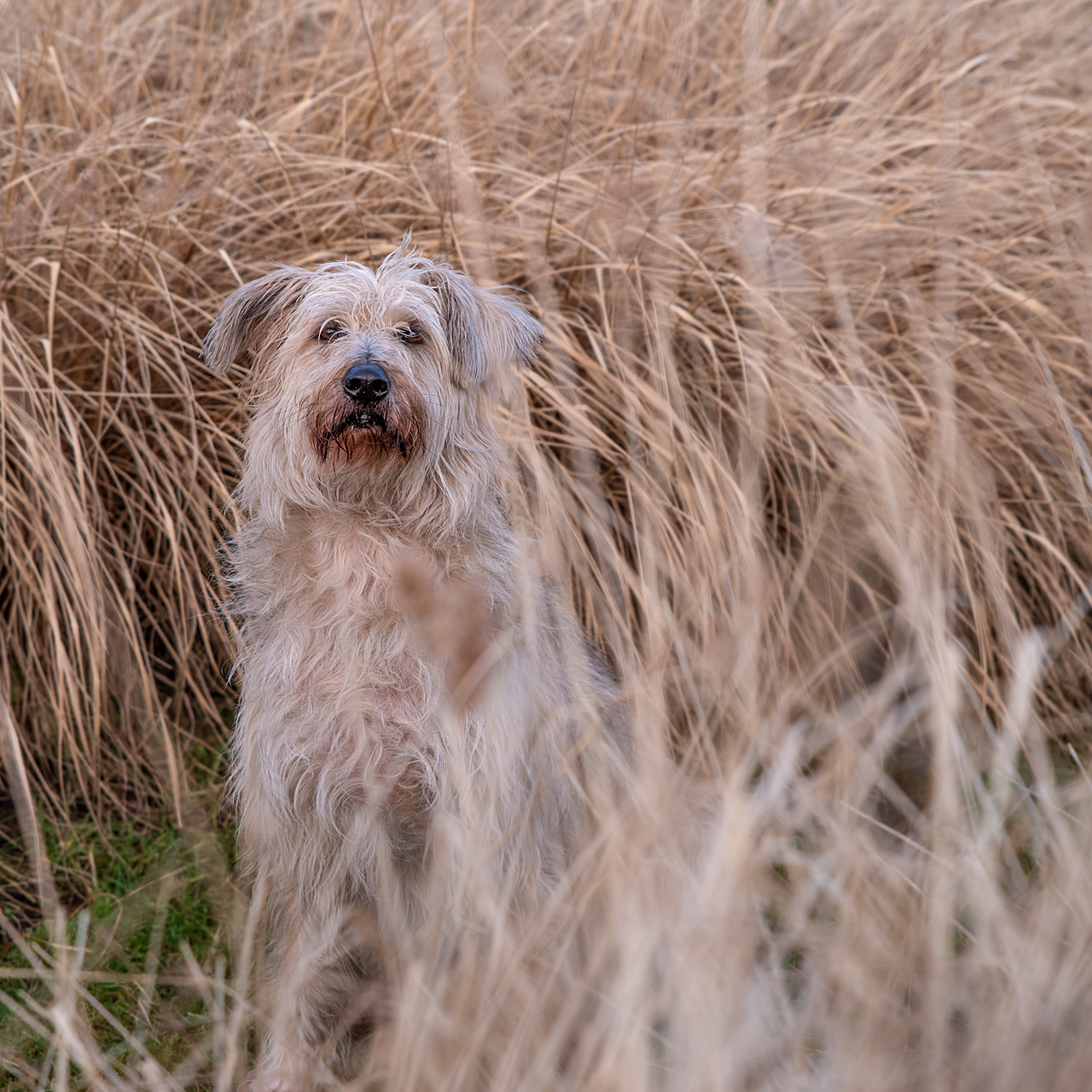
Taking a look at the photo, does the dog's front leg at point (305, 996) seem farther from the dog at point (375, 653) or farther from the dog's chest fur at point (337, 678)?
the dog's chest fur at point (337, 678)

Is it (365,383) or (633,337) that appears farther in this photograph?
(633,337)

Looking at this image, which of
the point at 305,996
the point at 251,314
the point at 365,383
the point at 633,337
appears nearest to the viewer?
the point at 365,383

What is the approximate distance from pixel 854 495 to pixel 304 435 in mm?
1938

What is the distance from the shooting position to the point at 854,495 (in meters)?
3.75

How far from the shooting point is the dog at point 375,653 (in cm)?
264

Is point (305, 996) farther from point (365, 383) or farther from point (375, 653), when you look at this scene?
point (365, 383)

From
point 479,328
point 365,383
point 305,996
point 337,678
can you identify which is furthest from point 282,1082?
point 479,328

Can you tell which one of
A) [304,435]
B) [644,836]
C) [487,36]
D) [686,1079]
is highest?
[487,36]

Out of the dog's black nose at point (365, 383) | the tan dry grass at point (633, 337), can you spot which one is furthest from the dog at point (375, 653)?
the tan dry grass at point (633, 337)

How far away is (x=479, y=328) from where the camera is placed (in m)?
2.91

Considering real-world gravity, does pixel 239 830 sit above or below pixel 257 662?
below

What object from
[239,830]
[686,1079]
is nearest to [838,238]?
[239,830]

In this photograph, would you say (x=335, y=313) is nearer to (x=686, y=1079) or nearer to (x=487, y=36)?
(x=686, y=1079)

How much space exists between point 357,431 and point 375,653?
1.74 ft
